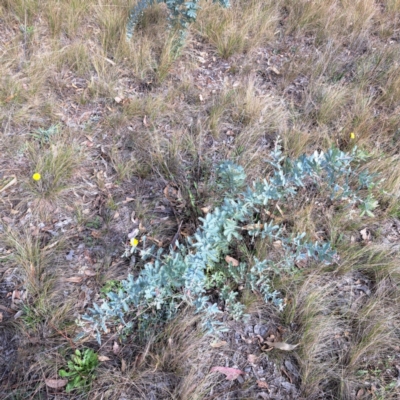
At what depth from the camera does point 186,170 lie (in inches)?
113

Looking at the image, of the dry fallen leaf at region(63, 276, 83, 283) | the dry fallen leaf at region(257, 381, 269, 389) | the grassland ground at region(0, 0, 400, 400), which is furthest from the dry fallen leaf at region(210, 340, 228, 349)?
the dry fallen leaf at region(63, 276, 83, 283)

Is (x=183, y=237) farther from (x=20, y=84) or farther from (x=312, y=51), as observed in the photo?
(x=312, y=51)

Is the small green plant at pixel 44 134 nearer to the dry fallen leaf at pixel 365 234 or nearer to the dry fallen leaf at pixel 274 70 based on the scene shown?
the dry fallen leaf at pixel 274 70

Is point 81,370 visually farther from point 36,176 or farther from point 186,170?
point 186,170

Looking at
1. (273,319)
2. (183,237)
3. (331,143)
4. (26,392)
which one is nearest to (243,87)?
(331,143)

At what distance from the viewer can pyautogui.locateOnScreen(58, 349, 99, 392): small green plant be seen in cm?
190

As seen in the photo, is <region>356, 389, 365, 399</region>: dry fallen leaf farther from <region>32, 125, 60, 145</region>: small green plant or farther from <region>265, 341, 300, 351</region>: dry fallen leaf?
<region>32, 125, 60, 145</region>: small green plant

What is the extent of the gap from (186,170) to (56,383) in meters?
1.63

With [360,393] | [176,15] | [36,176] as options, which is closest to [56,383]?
[36,176]

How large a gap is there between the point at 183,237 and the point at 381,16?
3748 millimetres

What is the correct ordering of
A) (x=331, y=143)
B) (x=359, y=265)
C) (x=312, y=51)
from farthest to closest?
(x=312, y=51) < (x=331, y=143) < (x=359, y=265)

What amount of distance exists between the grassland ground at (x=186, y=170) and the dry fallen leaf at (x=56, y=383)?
0.04 metres

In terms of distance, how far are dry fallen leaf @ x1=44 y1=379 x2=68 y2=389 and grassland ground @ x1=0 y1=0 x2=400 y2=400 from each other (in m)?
0.04

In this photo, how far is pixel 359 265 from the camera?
95.0 inches
